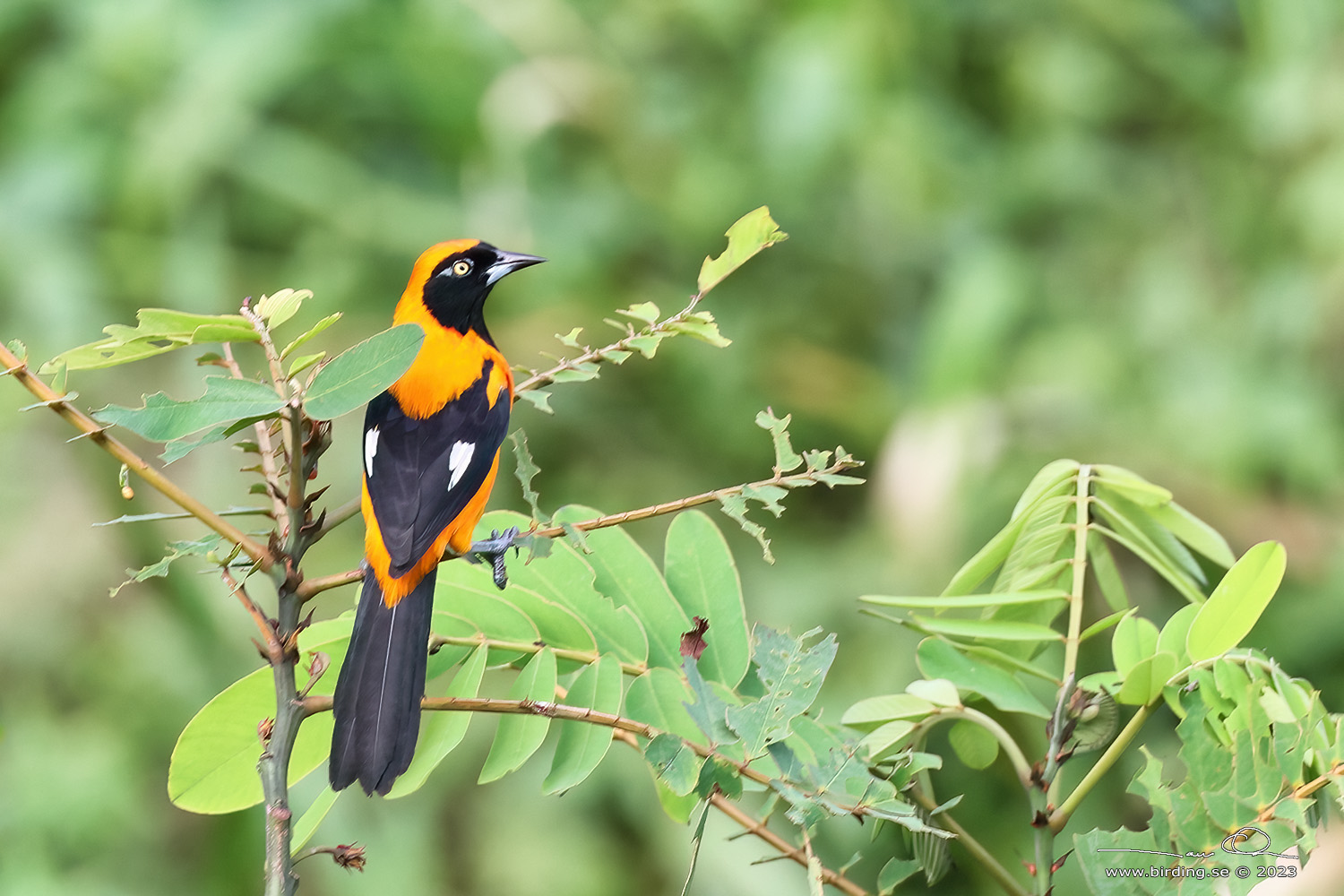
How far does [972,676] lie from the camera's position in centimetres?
60

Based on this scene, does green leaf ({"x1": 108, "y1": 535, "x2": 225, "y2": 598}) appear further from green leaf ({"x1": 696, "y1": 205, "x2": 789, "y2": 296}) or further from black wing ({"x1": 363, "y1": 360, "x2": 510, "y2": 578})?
A: green leaf ({"x1": 696, "y1": 205, "x2": 789, "y2": 296})

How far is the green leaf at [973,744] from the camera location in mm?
645

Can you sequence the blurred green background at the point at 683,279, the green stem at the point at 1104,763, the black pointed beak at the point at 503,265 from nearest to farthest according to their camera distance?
the green stem at the point at 1104,763, the black pointed beak at the point at 503,265, the blurred green background at the point at 683,279

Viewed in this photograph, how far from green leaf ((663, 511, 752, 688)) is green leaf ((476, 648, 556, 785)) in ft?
0.30

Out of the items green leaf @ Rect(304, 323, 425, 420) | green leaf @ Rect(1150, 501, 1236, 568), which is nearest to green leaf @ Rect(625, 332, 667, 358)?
green leaf @ Rect(304, 323, 425, 420)

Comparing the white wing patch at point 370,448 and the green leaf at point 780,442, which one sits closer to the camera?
the green leaf at point 780,442

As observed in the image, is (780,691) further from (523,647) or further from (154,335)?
(154,335)

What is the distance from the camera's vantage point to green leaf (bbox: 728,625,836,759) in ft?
1.61

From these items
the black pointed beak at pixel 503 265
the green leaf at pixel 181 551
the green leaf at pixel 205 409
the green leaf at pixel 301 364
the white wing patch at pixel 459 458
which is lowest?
the white wing patch at pixel 459 458

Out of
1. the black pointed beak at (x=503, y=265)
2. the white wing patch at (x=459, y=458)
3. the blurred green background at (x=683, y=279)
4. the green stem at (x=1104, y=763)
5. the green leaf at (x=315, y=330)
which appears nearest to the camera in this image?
the green leaf at (x=315, y=330)

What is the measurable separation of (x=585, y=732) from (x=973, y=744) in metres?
0.24
